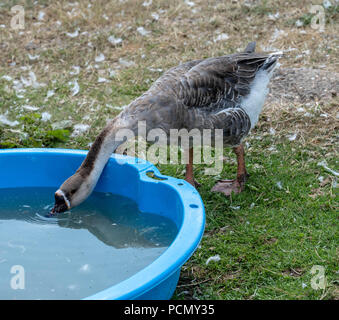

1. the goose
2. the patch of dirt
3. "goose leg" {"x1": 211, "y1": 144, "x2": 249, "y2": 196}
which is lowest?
"goose leg" {"x1": 211, "y1": 144, "x2": 249, "y2": 196}

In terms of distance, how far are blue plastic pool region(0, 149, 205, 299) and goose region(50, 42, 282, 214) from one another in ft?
0.99

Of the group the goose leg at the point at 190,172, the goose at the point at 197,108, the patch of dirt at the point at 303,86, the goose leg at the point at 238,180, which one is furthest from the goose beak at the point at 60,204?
the patch of dirt at the point at 303,86

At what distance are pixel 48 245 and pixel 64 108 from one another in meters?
2.55

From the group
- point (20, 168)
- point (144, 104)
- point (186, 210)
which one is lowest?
point (20, 168)

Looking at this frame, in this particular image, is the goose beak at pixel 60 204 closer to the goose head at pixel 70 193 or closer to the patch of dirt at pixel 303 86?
the goose head at pixel 70 193

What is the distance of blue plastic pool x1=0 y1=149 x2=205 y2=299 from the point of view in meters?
2.59

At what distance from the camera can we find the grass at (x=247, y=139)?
10.7 ft

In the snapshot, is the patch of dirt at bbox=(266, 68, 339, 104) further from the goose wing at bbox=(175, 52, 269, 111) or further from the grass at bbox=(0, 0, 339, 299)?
the goose wing at bbox=(175, 52, 269, 111)

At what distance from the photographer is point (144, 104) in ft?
12.2

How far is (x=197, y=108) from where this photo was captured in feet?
12.6

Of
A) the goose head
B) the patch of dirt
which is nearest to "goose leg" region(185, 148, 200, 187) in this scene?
the goose head

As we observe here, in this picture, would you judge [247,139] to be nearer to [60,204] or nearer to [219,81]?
[219,81]
